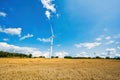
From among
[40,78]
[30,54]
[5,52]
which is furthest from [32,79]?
[5,52]

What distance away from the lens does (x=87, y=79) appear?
23938mm

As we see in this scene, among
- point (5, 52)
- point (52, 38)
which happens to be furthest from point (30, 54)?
point (52, 38)

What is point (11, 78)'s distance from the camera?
76.8 ft

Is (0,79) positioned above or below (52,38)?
below

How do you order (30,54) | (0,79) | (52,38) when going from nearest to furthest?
(0,79) < (52,38) < (30,54)

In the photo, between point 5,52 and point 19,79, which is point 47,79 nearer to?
point 19,79

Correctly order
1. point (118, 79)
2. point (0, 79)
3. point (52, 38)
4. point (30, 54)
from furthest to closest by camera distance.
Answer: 1. point (30, 54)
2. point (52, 38)
3. point (118, 79)
4. point (0, 79)

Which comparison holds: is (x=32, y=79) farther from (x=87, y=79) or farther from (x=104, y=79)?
(x=104, y=79)

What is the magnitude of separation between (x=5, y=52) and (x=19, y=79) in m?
96.6

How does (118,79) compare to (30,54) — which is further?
(30,54)

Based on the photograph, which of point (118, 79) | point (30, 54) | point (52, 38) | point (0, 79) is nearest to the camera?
point (0, 79)

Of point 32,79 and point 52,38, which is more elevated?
point 52,38

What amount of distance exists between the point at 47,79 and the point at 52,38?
38.6 m

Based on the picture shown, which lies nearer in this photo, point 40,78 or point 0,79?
point 0,79
